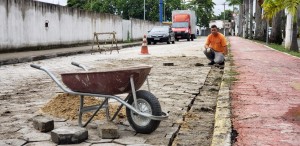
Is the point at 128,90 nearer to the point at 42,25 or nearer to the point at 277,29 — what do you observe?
the point at 42,25

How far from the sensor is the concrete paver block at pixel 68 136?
353 centimetres

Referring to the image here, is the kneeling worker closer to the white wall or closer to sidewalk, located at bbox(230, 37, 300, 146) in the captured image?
sidewalk, located at bbox(230, 37, 300, 146)

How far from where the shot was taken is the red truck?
3653 centimetres

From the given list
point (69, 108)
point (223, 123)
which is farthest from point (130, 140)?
point (69, 108)

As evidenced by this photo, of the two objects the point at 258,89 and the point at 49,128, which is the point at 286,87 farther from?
the point at 49,128

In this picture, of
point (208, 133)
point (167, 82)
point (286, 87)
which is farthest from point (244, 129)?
point (167, 82)

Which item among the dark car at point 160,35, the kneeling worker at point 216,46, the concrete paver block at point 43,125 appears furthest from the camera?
the dark car at point 160,35

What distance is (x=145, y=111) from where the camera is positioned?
3.87 metres

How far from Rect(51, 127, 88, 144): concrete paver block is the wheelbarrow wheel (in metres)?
0.58

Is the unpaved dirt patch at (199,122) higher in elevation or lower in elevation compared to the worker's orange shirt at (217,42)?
lower

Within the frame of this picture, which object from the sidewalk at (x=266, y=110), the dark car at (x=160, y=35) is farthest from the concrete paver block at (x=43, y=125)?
the dark car at (x=160, y=35)

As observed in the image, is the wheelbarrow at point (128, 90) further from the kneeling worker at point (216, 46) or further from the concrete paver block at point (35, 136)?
the kneeling worker at point (216, 46)

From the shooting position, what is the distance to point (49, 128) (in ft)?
13.1

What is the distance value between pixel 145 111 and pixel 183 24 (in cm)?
3417
